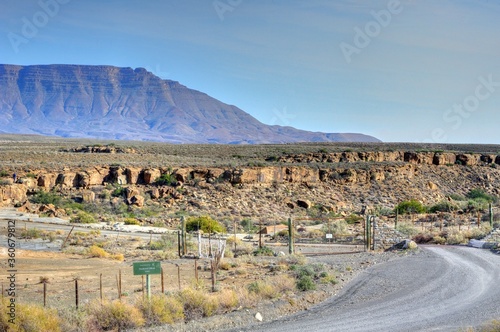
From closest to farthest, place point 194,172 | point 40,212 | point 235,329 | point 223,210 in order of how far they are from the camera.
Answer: point 235,329 < point 40,212 < point 223,210 < point 194,172

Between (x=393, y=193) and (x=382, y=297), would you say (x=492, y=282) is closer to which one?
(x=382, y=297)

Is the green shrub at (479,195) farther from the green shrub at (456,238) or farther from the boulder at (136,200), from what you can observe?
the boulder at (136,200)

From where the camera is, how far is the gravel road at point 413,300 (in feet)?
47.2

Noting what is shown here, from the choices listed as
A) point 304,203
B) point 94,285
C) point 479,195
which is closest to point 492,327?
point 94,285

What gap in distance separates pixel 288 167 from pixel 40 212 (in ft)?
75.9

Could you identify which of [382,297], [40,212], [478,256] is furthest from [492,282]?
[40,212]

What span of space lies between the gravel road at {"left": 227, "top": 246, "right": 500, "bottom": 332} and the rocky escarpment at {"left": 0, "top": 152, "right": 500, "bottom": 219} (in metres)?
22.4

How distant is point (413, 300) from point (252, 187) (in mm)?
33914

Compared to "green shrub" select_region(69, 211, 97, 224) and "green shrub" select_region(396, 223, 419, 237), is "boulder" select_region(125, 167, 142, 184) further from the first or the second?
"green shrub" select_region(396, 223, 419, 237)

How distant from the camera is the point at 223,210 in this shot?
44.8 meters

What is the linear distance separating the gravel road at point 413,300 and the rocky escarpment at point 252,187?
22374 millimetres

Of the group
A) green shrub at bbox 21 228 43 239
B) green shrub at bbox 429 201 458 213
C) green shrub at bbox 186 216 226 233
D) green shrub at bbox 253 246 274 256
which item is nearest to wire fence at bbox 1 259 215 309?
green shrub at bbox 253 246 274 256

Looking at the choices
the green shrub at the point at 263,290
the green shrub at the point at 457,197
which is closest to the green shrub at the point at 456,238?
the green shrub at the point at 263,290

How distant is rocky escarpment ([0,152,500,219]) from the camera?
45.5 meters
